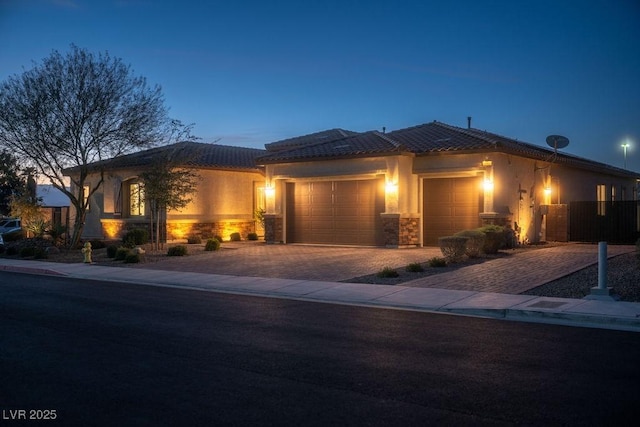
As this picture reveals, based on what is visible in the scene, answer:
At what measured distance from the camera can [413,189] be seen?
82.3 ft

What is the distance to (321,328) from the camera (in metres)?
10.2

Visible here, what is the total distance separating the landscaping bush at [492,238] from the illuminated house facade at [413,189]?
1.72 metres

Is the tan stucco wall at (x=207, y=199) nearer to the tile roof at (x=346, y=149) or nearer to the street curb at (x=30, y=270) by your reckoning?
the tile roof at (x=346, y=149)

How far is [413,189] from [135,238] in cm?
1224

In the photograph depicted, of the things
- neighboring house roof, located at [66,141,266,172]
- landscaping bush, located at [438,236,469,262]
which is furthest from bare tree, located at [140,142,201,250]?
landscaping bush, located at [438,236,469,262]

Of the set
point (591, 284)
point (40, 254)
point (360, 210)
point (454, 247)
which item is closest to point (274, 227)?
point (360, 210)

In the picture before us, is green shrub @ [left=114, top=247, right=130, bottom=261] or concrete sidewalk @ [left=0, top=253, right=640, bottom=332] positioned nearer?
concrete sidewalk @ [left=0, top=253, right=640, bottom=332]

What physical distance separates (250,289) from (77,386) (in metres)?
8.47

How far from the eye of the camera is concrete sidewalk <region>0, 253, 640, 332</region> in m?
10.8

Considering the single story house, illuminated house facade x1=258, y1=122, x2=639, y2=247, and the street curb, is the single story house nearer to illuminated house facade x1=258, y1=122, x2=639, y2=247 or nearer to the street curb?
illuminated house facade x1=258, y1=122, x2=639, y2=247

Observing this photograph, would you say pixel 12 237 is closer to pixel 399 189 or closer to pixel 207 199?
pixel 207 199

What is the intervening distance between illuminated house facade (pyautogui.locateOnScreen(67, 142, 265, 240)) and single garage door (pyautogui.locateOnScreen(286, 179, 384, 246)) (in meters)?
5.76

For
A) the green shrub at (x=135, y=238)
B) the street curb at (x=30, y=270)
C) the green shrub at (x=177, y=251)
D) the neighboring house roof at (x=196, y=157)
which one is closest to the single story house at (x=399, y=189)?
the neighboring house roof at (x=196, y=157)

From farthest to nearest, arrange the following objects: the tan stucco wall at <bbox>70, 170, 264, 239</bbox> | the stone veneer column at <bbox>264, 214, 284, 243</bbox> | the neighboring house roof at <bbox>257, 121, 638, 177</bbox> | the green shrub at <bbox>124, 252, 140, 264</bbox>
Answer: the tan stucco wall at <bbox>70, 170, 264, 239</bbox>, the stone veneer column at <bbox>264, 214, 284, 243</bbox>, the neighboring house roof at <bbox>257, 121, 638, 177</bbox>, the green shrub at <bbox>124, 252, 140, 264</bbox>
